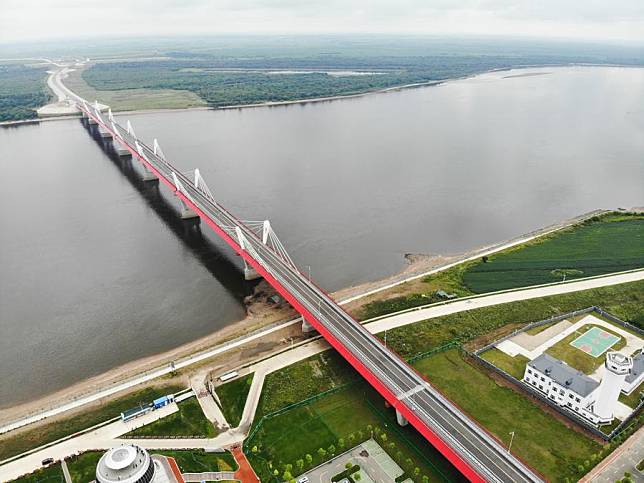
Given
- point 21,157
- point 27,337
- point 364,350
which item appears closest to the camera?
point 364,350

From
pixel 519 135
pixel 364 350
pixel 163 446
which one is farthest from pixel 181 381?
pixel 519 135

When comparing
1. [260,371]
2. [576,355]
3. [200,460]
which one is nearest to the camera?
[200,460]

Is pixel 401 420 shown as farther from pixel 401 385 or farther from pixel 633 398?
pixel 633 398

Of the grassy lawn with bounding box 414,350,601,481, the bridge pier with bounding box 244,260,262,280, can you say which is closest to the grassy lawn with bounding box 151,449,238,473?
the grassy lawn with bounding box 414,350,601,481

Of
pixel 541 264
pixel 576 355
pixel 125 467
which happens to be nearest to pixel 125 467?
pixel 125 467

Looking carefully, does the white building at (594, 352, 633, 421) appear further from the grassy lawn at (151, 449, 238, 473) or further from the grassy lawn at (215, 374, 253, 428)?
the grassy lawn at (215, 374, 253, 428)

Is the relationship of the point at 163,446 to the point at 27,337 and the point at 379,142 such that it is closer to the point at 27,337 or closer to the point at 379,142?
the point at 27,337
